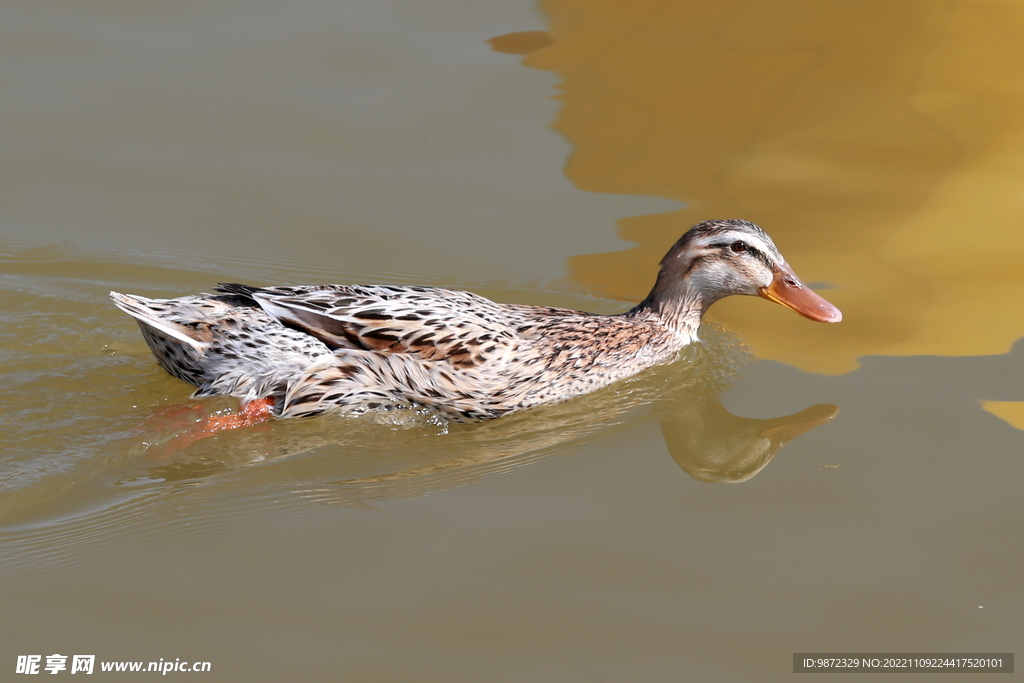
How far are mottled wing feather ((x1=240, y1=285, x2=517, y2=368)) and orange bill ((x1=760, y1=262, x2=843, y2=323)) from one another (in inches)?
73.6

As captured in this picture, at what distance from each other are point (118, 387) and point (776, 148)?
5615 millimetres

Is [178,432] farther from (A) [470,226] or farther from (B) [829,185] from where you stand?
(B) [829,185]

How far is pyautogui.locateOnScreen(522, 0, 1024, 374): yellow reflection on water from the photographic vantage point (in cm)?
736

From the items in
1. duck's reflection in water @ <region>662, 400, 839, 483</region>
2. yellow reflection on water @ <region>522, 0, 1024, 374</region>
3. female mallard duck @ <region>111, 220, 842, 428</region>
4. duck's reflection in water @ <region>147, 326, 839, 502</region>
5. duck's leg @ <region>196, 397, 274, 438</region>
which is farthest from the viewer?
yellow reflection on water @ <region>522, 0, 1024, 374</region>

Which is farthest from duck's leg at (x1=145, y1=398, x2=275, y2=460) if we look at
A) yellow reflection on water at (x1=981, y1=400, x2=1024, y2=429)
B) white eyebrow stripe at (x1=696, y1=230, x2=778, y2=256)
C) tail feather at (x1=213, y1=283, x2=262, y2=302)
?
yellow reflection on water at (x1=981, y1=400, x2=1024, y2=429)

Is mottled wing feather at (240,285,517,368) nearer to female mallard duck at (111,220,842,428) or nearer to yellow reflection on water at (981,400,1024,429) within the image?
female mallard duck at (111,220,842,428)

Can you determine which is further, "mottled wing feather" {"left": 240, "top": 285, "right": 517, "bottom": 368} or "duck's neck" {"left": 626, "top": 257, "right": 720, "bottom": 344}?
"duck's neck" {"left": 626, "top": 257, "right": 720, "bottom": 344}

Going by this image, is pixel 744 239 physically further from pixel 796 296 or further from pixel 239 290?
pixel 239 290

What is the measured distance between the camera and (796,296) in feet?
22.2

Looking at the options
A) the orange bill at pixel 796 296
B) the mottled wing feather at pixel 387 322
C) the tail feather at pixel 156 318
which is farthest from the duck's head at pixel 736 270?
the tail feather at pixel 156 318

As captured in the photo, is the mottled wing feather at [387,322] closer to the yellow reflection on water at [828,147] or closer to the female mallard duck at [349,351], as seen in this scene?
the female mallard duck at [349,351]

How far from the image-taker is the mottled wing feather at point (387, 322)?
6.10 m

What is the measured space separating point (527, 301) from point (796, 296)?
1.92 m

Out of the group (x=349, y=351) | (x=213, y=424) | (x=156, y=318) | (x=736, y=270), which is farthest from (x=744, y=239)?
(x=156, y=318)
